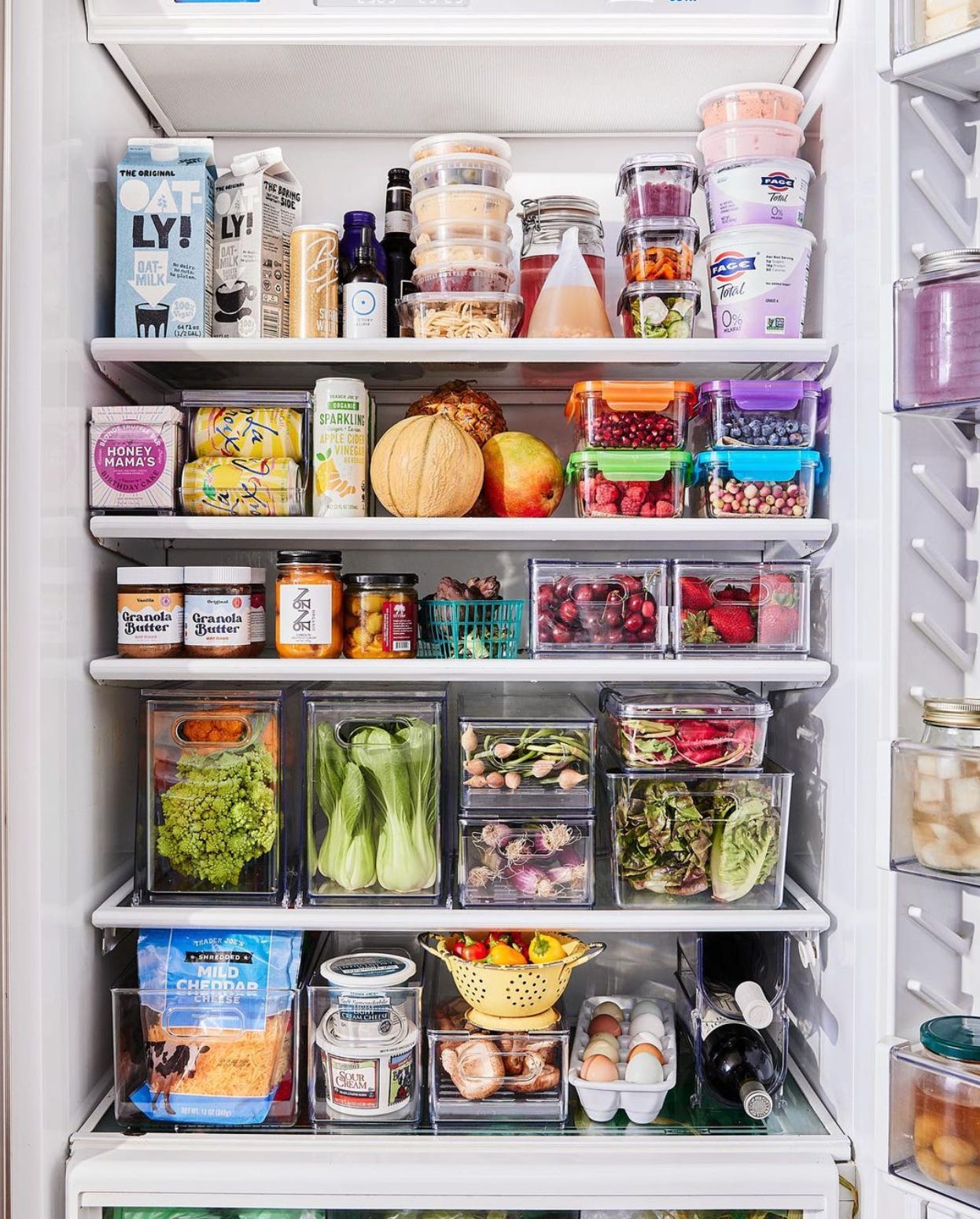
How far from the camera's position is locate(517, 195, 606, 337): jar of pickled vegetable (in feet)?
5.28

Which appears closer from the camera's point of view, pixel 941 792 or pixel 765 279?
pixel 941 792

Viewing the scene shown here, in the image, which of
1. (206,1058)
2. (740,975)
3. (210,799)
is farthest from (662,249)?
(206,1058)

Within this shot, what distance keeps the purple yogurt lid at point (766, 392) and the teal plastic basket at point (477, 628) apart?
46 centimetres

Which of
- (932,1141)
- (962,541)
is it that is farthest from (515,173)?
(932,1141)

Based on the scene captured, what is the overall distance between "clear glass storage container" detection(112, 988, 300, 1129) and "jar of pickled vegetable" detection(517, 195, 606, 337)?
120cm

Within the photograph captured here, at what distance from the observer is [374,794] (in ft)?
4.95

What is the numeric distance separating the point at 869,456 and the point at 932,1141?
2.85 feet

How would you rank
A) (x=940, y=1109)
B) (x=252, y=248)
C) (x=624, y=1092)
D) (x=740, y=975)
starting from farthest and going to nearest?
(x=740, y=975) → (x=252, y=248) → (x=624, y=1092) → (x=940, y=1109)

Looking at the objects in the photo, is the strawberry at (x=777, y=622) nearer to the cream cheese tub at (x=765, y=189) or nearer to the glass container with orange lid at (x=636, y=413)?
the glass container with orange lid at (x=636, y=413)

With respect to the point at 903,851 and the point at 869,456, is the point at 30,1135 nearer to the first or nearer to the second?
the point at 903,851

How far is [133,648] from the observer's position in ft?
4.82

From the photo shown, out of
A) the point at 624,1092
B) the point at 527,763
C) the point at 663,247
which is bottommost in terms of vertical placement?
the point at 624,1092

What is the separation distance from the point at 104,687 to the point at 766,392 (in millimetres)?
1155

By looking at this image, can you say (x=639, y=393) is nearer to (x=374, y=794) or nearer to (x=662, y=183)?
(x=662, y=183)
